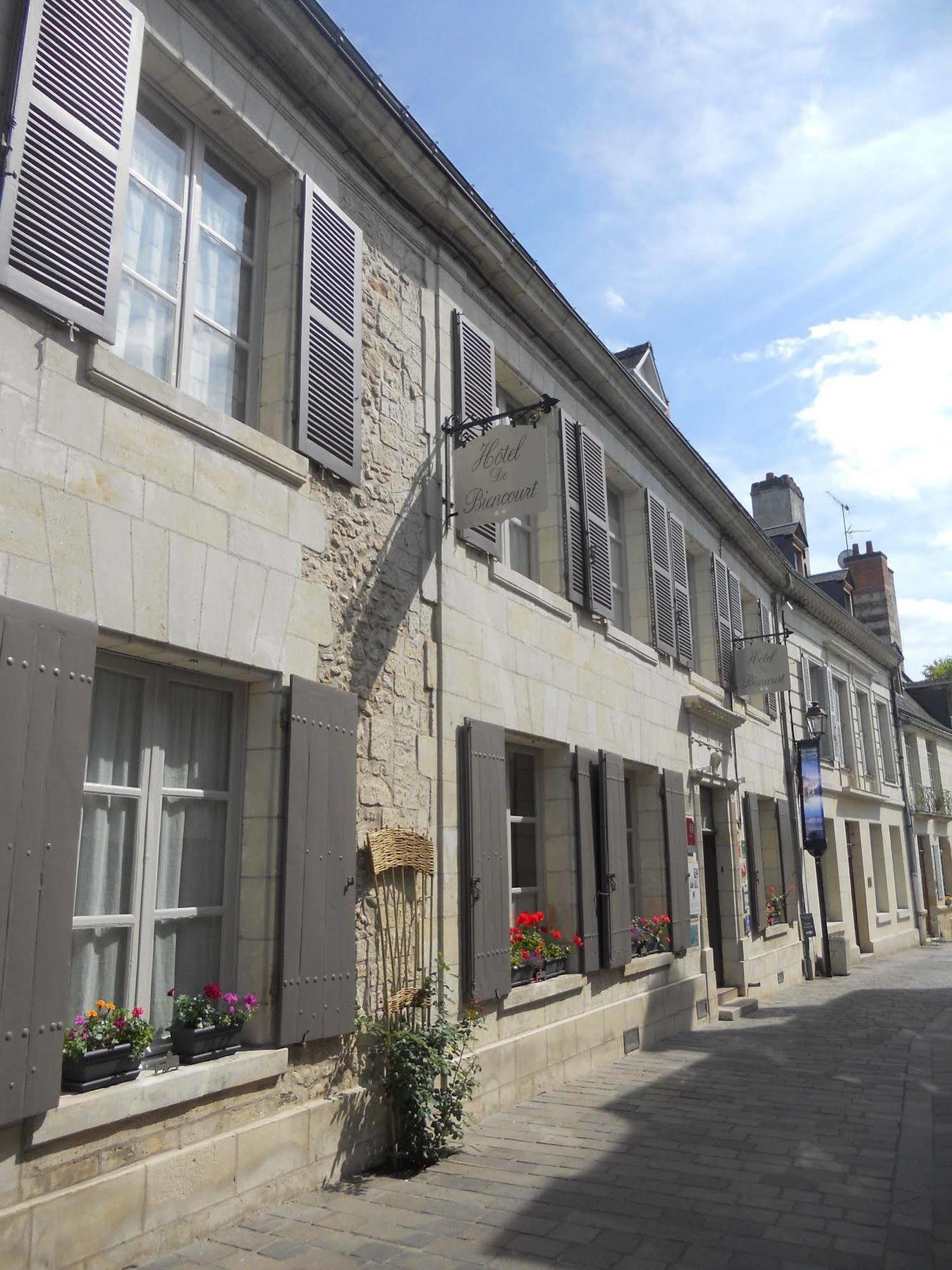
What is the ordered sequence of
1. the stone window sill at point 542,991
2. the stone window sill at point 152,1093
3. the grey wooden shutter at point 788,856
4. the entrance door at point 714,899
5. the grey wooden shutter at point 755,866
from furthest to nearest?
the grey wooden shutter at point 788,856, the grey wooden shutter at point 755,866, the entrance door at point 714,899, the stone window sill at point 542,991, the stone window sill at point 152,1093

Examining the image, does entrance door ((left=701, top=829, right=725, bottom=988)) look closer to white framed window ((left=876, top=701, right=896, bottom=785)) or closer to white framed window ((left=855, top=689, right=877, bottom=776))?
white framed window ((left=855, top=689, right=877, bottom=776))

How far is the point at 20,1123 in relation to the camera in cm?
301

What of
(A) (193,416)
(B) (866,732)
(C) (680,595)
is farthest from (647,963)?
(B) (866,732)

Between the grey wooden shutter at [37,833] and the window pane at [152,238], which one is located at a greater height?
the window pane at [152,238]

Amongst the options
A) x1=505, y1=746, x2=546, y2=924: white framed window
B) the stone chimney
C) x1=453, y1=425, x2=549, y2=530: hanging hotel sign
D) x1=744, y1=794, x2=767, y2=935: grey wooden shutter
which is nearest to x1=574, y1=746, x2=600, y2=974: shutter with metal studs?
x1=505, y1=746, x2=546, y2=924: white framed window

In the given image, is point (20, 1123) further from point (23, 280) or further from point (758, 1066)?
point (758, 1066)

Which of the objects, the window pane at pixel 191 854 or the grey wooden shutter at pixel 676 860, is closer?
the window pane at pixel 191 854

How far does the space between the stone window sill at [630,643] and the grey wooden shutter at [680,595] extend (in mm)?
700

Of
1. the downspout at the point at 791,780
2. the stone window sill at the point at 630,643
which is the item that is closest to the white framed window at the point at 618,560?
the stone window sill at the point at 630,643

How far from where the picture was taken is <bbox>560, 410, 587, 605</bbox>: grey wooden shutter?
7.74 meters

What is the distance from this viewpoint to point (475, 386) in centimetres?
675

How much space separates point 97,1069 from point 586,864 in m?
4.35

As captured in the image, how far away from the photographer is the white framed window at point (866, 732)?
18.4 metres

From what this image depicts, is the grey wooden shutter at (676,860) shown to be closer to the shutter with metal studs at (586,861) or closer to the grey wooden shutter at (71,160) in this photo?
the shutter with metal studs at (586,861)
